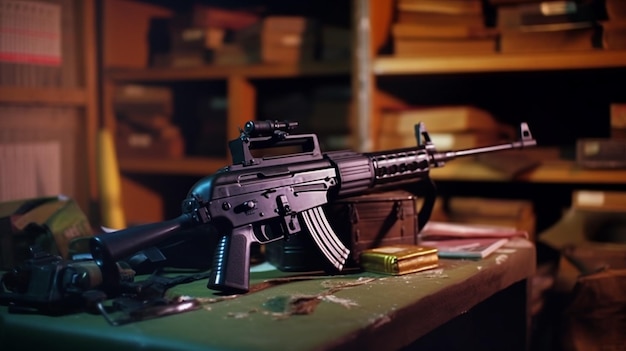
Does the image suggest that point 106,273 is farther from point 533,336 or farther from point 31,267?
point 533,336

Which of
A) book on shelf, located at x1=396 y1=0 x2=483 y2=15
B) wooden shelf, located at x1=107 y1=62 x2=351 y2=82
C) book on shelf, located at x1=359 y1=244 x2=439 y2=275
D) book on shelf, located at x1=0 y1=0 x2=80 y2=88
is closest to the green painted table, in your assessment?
book on shelf, located at x1=359 y1=244 x2=439 y2=275

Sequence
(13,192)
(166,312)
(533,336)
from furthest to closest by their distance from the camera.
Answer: (13,192) → (533,336) → (166,312)

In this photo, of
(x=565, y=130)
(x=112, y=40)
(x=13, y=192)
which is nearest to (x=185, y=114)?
(x=112, y=40)

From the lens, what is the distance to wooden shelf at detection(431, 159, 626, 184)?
6.17 feet

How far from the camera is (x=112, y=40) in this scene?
2.64 m

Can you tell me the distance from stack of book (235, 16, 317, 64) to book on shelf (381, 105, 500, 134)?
1.25 feet

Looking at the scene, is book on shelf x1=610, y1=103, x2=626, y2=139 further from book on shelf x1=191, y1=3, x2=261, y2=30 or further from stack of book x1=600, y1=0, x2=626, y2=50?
book on shelf x1=191, y1=3, x2=261, y2=30

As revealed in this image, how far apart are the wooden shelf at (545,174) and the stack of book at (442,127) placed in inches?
2.3

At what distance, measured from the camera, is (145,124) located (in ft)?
8.75

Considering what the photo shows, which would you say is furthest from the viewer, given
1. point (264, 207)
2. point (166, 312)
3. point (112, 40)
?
point (112, 40)

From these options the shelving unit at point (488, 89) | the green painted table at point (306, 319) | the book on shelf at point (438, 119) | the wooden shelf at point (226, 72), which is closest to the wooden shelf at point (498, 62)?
the shelving unit at point (488, 89)

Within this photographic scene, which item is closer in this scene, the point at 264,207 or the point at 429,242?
the point at 264,207

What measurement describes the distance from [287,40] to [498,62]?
2.38ft

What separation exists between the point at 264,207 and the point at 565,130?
1.34 meters
